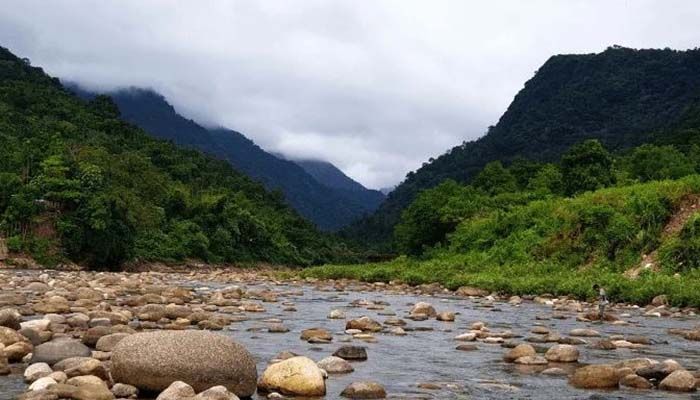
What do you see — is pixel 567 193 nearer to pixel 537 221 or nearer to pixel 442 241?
pixel 442 241

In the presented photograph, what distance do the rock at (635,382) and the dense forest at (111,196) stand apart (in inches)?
1790

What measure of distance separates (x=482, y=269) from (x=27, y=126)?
174 ft

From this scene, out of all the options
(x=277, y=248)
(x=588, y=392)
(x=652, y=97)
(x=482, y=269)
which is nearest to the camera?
(x=588, y=392)

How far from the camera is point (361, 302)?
2286 centimetres

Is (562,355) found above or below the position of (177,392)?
above

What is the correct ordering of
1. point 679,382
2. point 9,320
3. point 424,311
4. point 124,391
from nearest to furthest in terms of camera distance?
point 124,391
point 679,382
point 9,320
point 424,311

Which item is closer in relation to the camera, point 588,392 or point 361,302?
point 588,392

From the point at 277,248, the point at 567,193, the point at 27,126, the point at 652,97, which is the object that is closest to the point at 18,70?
the point at 27,126

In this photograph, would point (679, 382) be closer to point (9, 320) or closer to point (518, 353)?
point (518, 353)

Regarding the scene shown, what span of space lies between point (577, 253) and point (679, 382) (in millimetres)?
27702

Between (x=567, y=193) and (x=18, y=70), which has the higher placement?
(x=18, y=70)

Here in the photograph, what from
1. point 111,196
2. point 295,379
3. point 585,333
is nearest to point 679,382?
point 295,379

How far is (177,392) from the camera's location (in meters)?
7.14

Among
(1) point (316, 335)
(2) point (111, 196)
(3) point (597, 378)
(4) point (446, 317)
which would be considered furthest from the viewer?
(2) point (111, 196)
